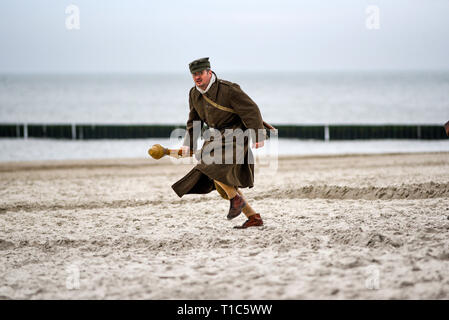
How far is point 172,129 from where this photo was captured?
24062 millimetres

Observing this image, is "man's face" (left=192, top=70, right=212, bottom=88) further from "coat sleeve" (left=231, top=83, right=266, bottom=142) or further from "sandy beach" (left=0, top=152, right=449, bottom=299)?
"sandy beach" (left=0, top=152, right=449, bottom=299)

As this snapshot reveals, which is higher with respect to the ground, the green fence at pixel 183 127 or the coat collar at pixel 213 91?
the coat collar at pixel 213 91

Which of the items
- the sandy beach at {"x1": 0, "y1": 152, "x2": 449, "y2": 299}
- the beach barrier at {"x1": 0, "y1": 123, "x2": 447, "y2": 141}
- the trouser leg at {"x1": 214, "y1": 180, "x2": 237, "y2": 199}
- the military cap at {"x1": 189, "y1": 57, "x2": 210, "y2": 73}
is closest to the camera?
the sandy beach at {"x1": 0, "y1": 152, "x2": 449, "y2": 299}

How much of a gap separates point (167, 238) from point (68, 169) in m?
9.17

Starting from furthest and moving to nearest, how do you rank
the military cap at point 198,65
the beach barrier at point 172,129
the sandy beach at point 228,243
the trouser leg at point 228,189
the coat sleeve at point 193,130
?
the beach barrier at point 172,129 < the coat sleeve at point 193,130 < the trouser leg at point 228,189 < the military cap at point 198,65 < the sandy beach at point 228,243

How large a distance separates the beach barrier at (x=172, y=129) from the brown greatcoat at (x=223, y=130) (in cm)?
1768

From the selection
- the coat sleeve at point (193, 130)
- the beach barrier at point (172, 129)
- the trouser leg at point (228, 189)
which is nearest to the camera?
the trouser leg at point (228, 189)

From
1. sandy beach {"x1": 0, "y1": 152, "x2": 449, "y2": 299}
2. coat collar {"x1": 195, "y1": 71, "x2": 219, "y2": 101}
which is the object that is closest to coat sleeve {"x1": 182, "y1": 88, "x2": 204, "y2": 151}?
coat collar {"x1": 195, "y1": 71, "x2": 219, "y2": 101}

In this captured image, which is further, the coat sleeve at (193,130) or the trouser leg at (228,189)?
the coat sleeve at (193,130)

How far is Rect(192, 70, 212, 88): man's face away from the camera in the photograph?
5312 mm

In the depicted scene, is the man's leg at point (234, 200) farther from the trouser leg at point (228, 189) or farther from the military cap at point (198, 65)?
the military cap at point (198, 65)

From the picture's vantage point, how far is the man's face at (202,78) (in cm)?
531

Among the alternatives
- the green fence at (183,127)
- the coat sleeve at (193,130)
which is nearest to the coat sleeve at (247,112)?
the coat sleeve at (193,130)

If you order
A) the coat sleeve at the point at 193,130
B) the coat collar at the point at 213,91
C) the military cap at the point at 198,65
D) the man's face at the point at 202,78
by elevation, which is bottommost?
the coat sleeve at the point at 193,130
